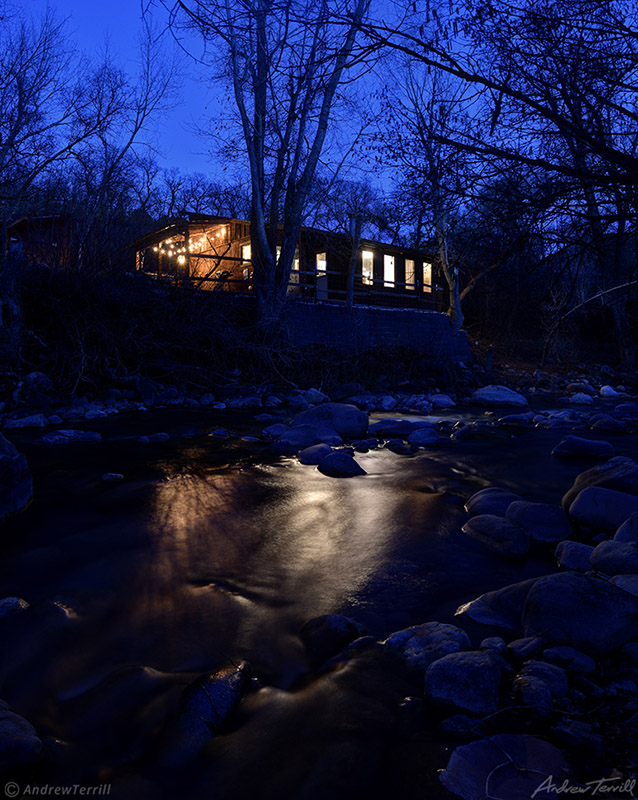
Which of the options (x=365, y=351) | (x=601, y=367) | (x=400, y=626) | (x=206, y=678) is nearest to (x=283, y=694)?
(x=206, y=678)

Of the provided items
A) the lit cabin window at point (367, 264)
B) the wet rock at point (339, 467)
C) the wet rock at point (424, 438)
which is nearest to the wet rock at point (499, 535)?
the wet rock at point (339, 467)

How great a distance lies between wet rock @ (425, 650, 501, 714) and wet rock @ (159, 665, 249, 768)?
0.73 metres

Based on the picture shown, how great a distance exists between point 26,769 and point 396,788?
3.68 ft

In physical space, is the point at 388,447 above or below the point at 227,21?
below

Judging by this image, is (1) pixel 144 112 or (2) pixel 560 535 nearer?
(2) pixel 560 535

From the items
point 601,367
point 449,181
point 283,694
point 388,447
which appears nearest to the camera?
point 283,694

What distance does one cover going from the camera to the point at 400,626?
2.32 meters

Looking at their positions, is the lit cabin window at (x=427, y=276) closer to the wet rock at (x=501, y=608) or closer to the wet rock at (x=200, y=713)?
A: the wet rock at (x=501, y=608)

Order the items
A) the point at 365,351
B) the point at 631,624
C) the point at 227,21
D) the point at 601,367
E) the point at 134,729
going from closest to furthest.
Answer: the point at 134,729 → the point at 631,624 → the point at 227,21 → the point at 365,351 → the point at 601,367

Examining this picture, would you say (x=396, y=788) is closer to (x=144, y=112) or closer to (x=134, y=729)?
(x=134, y=729)

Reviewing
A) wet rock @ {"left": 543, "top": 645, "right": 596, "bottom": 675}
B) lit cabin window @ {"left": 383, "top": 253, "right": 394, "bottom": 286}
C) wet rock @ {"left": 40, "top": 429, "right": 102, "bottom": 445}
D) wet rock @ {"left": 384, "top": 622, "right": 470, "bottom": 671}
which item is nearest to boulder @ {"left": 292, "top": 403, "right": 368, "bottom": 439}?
wet rock @ {"left": 40, "top": 429, "right": 102, "bottom": 445}

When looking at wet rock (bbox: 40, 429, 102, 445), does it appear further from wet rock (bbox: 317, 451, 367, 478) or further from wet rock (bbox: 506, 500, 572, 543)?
wet rock (bbox: 506, 500, 572, 543)

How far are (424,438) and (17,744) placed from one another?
6.05 metres

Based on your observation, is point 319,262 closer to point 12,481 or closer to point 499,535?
point 12,481
